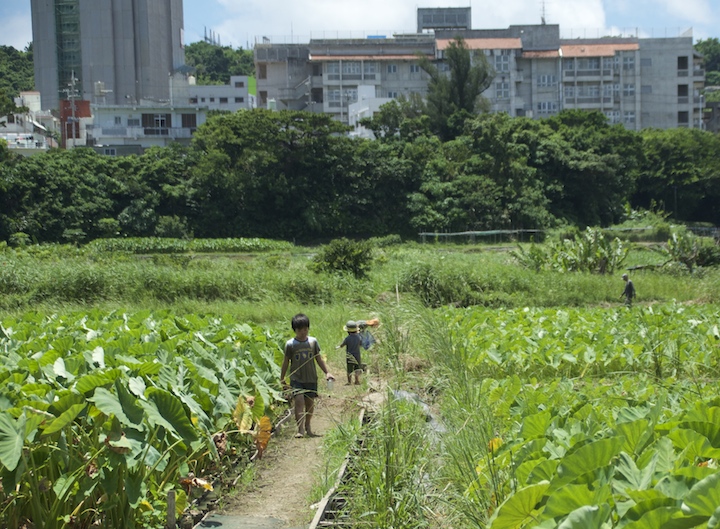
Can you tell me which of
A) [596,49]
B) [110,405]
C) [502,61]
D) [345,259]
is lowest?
[345,259]

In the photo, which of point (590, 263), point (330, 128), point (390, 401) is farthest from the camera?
point (330, 128)

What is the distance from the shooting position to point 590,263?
25.8 m

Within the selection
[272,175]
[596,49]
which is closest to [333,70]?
[596,49]

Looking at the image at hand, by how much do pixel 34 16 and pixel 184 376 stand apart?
274 feet

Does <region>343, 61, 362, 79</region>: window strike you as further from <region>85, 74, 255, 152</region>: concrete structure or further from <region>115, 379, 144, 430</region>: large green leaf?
<region>115, 379, 144, 430</region>: large green leaf

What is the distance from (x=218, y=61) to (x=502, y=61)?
165 feet

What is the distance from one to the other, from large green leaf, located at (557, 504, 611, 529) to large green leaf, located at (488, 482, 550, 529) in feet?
1.65

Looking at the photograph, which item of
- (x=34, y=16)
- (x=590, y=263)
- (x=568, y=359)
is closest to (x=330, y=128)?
(x=590, y=263)

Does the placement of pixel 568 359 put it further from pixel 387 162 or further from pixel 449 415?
pixel 387 162

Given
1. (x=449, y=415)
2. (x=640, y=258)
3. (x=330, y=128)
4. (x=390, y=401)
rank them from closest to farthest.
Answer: (x=390, y=401)
(x=449, y=415)
(x=640, y=258)
(x=330, y=128)

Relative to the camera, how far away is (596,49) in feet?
251

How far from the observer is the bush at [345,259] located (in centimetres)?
2456

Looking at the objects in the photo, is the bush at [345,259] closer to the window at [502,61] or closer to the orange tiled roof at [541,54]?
the window at [502,61]

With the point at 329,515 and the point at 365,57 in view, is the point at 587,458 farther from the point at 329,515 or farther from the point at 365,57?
the point at 365,57
